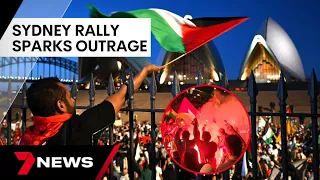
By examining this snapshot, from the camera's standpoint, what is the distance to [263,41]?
19.4 metres

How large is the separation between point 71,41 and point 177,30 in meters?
0.95

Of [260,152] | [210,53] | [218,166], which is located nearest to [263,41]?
[210,53]

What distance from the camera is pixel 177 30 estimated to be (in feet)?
10.9

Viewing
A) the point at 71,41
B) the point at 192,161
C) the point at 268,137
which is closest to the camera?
the point at 192,161

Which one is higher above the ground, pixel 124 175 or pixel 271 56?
pixel 271 56

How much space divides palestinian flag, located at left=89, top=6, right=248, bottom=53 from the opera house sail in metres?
15.3

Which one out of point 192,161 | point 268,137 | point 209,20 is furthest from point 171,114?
point 268,137

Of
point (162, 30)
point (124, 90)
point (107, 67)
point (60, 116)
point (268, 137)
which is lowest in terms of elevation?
point (268, 137)

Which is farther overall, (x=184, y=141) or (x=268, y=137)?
(x=268, y=137)

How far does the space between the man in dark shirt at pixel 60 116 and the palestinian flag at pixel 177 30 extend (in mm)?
925

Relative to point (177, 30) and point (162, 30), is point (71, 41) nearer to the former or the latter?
point (162, 30)

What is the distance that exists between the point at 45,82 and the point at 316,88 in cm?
149

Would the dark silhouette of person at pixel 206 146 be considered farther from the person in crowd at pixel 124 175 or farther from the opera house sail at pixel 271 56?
the opera house sail at pixel 271 56

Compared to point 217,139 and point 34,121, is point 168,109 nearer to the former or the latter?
point 217,139
